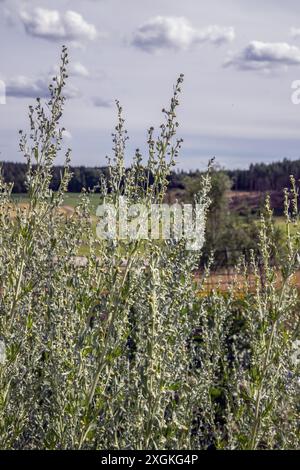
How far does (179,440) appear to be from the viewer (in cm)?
466

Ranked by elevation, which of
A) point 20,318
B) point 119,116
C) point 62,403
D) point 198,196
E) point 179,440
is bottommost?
point 179,440

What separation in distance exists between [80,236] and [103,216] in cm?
92

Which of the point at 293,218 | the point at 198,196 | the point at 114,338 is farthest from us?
the point at 198,196

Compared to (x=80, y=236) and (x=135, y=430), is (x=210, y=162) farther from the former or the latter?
(x=135, y=430)

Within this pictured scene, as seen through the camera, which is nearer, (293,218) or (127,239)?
(127,239)

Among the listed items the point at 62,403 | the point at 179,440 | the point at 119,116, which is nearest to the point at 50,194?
the point at 119,116

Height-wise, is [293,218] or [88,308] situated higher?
[293,218]

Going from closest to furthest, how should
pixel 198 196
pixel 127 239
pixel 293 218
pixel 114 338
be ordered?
pixel 127 239 < pixel 114 338 < pixel 293 218 < pixel 198 196

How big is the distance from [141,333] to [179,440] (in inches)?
34.0

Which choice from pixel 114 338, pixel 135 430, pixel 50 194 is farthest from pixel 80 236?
pixel 135 430

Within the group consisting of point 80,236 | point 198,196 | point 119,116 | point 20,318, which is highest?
point 119,116

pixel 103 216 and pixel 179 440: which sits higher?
pixel 103 216

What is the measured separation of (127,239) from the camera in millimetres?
3900

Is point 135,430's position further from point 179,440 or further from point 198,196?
point 198,196
